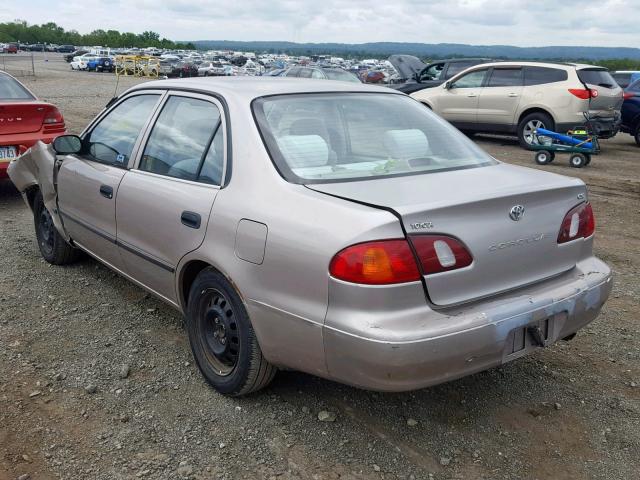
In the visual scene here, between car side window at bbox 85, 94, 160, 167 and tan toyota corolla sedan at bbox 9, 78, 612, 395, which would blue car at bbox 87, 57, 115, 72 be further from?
tan toyota corolla sedan at bbox 9, 78, 612, 395

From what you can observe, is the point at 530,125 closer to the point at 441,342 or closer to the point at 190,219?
the point at 190,219

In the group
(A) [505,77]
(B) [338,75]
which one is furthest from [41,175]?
(B) [338,75]

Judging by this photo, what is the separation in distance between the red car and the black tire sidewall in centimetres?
470

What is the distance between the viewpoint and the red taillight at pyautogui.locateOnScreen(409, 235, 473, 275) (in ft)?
8.45

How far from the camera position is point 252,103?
3367mm

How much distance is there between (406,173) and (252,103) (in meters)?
0.89

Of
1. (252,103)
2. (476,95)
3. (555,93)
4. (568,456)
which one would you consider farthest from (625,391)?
(476,95)

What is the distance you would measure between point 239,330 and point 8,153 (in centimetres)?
520

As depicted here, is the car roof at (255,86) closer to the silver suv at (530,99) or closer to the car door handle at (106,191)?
the car door handle at (106,191)

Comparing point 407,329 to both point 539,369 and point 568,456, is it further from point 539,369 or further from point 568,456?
point 539,369

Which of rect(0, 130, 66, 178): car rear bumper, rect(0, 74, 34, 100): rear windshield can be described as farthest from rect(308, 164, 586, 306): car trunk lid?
rect(0, 74, 34, 100): rear windshield

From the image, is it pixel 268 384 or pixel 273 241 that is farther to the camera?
pixel 268 384

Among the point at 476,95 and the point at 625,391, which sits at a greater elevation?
the point at 476,95

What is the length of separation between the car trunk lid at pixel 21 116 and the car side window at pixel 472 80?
9547 millimetres
